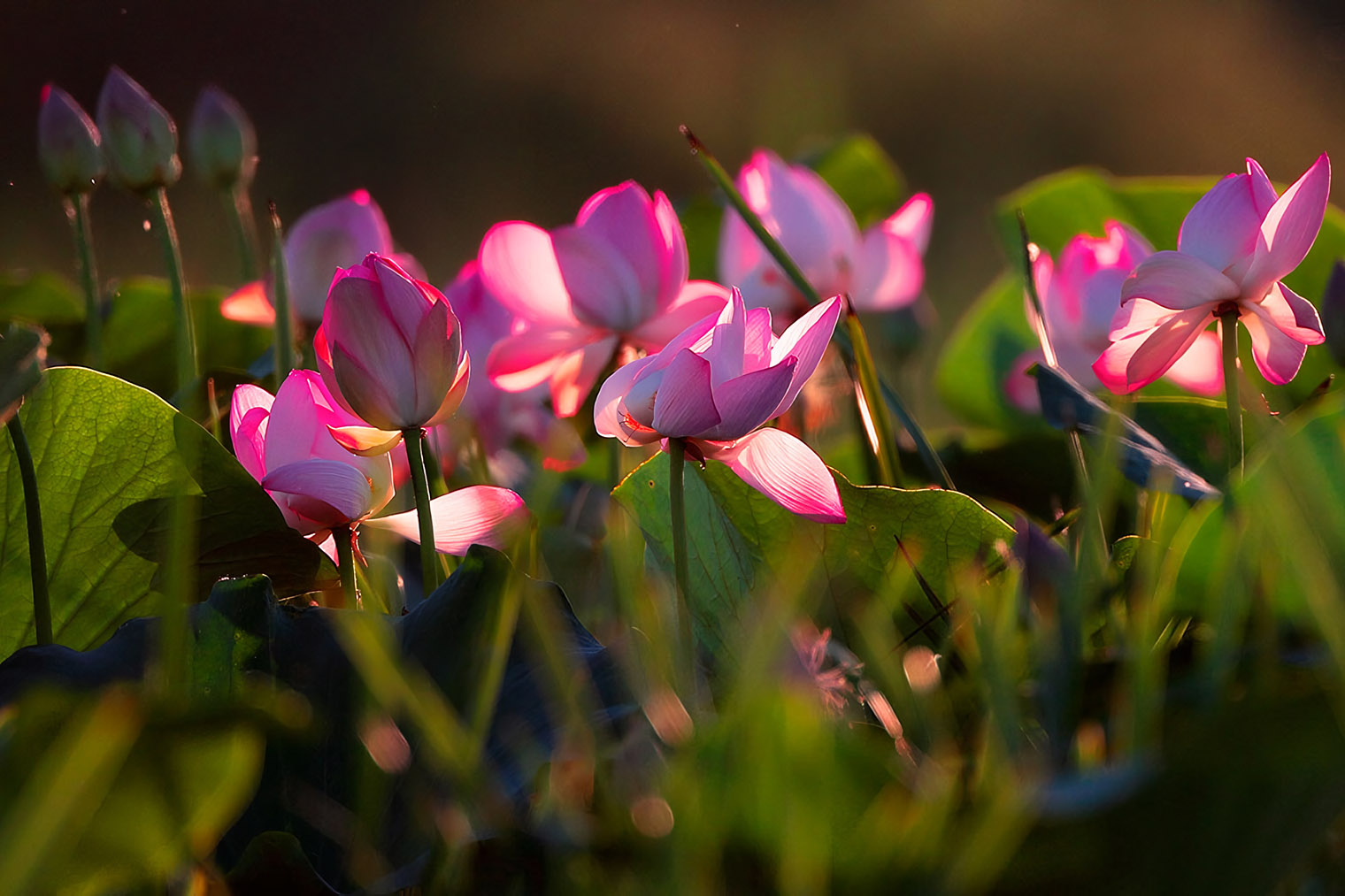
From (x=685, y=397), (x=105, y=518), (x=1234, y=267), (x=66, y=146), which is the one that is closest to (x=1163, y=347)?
(x=1234, y=267)

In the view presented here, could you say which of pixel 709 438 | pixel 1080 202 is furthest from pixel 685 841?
pixel 1080 202

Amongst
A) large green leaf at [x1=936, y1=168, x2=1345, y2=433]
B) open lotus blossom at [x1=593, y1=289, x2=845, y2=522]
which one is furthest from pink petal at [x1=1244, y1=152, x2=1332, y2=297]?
large green leaf at [x1=936, y1=168, x2=1345, y2=433]

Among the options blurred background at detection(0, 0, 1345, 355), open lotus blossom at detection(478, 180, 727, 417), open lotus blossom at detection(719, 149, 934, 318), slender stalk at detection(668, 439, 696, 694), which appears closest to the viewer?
slender stalk at detection(668, 439, 696, 694)

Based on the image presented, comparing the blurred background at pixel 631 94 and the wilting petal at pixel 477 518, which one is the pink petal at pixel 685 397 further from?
the blurred background at pixel 631 94

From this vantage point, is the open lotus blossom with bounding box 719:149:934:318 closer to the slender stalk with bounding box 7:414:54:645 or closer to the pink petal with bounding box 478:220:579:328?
the pink petal with bounding box 478:220:579:328

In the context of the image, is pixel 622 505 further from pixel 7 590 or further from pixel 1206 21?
pixel 1206 21

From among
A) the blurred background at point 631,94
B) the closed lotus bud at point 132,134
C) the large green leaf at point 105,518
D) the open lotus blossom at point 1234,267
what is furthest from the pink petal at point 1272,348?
the blurred background at point 631,94
